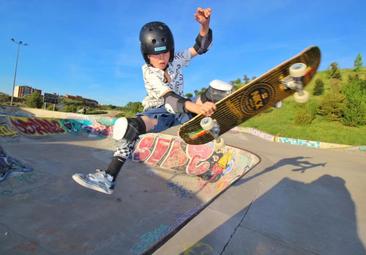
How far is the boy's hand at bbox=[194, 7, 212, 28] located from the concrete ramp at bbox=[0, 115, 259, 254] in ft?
9.10

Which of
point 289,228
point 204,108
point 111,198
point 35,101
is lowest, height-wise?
point 111,198

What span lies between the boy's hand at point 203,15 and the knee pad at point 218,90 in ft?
3.38

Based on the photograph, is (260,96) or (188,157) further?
(188,157)

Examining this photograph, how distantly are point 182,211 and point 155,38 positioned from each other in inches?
180

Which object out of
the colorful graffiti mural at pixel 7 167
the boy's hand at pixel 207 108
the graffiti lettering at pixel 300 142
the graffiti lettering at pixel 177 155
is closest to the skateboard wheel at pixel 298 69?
the boy's hand at pixel 207 108

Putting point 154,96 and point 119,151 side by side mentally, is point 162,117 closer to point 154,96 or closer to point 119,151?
point 154,96

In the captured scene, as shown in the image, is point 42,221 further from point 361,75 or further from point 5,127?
point 361,75

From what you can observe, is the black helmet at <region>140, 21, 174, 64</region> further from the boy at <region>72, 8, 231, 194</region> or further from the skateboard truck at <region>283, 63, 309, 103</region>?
the skateboard truck at <region>283, 63, 309, 103</region>

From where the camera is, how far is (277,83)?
367 centimetres

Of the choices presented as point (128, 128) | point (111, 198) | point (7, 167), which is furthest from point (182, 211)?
point (7, 167)

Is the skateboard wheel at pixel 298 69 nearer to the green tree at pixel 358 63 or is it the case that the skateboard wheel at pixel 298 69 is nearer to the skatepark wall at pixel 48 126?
the skatepark wall at pixel 48 126

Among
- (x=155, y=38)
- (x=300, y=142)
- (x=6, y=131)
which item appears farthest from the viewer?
(x=300, y=142)

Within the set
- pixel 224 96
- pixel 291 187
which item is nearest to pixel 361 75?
pixel 291 187

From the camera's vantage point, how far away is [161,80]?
3.74 meters
